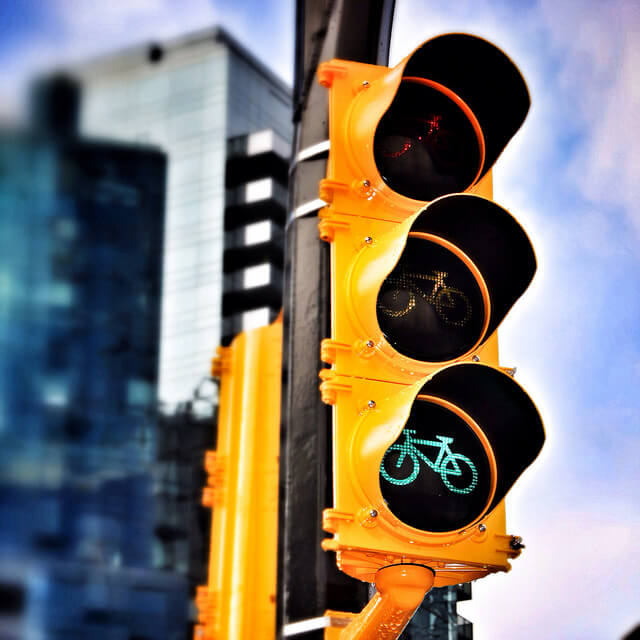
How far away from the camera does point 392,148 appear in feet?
11.4

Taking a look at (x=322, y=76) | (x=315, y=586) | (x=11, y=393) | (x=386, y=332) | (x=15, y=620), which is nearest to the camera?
(x=386, y=332)

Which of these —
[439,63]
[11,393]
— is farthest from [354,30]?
[11,393]

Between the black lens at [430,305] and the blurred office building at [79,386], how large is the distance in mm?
30013

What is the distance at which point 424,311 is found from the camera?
313 centimetres

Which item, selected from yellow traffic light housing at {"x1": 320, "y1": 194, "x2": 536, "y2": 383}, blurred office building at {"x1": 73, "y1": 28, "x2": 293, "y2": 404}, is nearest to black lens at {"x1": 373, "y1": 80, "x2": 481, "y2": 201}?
yellow traffic light housing at {"x1": 320, "y1": 194, "x2": 536, "y2": 383}

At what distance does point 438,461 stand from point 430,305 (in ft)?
1.70

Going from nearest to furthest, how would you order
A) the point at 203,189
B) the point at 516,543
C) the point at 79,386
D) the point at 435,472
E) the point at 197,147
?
the point at 435,472, the point at 516,543, the point at 79,386, the point at 203,189, the point at 197,147

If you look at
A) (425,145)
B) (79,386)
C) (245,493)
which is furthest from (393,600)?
(79,386)

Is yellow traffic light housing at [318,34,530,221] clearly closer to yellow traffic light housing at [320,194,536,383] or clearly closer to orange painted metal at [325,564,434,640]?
yellow traffic light housing at [320,194,536,383]

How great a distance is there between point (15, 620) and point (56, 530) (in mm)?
4914

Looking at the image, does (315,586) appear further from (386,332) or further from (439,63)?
(439,63)

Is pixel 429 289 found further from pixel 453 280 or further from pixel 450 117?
pixel 450 117

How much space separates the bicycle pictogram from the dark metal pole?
1.71ft

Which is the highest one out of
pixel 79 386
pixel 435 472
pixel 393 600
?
pixel 79 386
